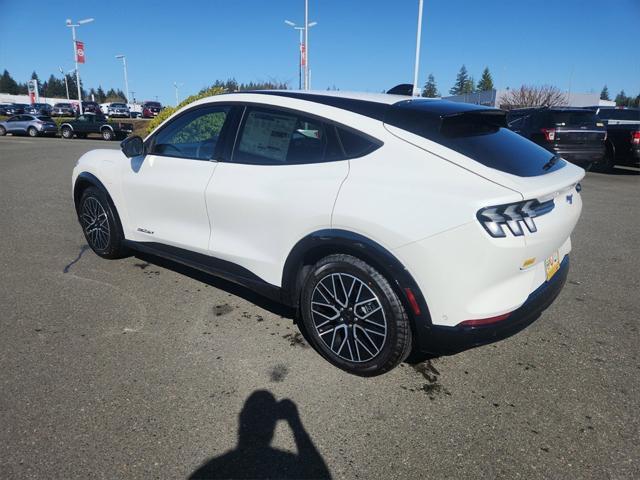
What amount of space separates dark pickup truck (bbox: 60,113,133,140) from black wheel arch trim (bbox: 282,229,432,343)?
1069 inches

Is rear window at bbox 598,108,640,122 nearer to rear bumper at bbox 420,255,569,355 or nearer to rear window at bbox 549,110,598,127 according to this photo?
rear window at bbox 549,110,598,127

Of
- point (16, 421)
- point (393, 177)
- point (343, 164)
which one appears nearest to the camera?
point (16, 421)

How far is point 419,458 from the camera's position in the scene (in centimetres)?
216

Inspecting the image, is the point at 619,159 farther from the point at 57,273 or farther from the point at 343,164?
the point at 57,273

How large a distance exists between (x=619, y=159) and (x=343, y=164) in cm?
1279

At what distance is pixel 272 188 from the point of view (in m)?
2.97

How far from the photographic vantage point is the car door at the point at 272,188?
277 centimetres

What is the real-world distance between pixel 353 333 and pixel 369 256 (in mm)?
537

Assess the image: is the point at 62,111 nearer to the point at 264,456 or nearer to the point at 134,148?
the point at 134,148

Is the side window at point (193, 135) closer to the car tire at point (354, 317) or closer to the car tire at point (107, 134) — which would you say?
the car tire at point (354, 317)

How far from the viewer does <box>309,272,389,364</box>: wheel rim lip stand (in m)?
2.64

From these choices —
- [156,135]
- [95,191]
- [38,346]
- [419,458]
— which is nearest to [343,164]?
[419,458]

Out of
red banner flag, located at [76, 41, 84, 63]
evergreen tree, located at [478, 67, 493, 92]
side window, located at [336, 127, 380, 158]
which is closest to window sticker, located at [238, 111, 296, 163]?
side window, located at [336, 127, 380, 158]

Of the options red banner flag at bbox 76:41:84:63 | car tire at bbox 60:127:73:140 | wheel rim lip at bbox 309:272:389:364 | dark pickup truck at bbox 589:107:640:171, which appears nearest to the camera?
wheel rim lip at bbox 309:272:389:364
